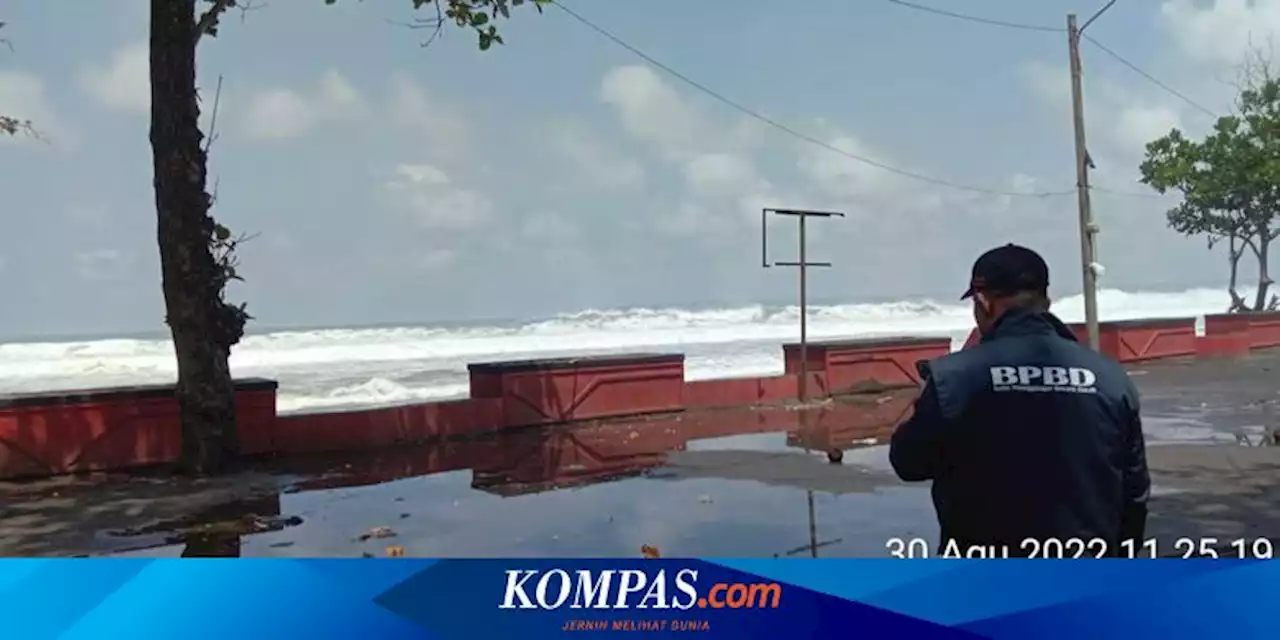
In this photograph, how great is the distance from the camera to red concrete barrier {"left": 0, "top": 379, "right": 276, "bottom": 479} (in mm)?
7098

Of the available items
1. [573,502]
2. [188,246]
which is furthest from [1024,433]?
[188,246]

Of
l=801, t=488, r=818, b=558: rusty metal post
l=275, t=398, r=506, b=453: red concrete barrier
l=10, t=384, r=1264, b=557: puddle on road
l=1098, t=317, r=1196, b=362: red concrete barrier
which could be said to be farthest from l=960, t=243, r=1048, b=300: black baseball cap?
l=275, t=398, r=506, b=453: red concrete barrier

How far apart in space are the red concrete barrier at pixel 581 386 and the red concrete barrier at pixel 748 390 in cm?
20

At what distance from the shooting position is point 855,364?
10.6m

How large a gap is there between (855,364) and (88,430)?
22.1 ft

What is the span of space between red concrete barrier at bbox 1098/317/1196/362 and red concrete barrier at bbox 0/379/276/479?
6264 mm

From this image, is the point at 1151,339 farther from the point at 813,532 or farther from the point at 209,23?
the point at 209,23

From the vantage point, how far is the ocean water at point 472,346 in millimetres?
4668

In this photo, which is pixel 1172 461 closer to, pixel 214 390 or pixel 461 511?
pixel 461 511

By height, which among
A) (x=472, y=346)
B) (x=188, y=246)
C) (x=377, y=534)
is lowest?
(x=377, y=534)

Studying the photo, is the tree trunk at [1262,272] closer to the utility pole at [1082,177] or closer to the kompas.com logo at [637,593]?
the utility pole at [1082,177]

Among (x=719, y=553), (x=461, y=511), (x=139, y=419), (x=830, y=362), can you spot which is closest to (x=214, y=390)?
(x=139, y=419)

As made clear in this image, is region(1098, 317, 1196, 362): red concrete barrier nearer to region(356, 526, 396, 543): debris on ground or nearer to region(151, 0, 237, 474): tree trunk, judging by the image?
region(356, 526, 396, 543): debris on ground

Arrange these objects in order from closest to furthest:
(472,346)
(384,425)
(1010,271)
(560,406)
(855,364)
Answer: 1. (1010,271)
2. (384,425)
3. (560,406)
4. (855,364)
5. (472,346)
